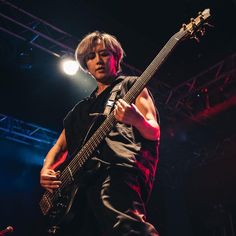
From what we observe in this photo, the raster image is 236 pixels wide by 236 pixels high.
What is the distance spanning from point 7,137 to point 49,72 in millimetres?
2005

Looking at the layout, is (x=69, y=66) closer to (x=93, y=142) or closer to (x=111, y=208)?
(x=93, y=142)

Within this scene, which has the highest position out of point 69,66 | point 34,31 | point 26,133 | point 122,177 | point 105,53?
point 34,31

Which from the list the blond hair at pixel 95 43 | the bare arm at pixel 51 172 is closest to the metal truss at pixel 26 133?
the bare arm at pixel 51 172

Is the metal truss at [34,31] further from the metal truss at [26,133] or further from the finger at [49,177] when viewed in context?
the finger at [49,177]

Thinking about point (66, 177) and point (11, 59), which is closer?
point (66, 177)

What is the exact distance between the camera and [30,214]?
26.2ft

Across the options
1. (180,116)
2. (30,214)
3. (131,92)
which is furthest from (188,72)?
(131,92)

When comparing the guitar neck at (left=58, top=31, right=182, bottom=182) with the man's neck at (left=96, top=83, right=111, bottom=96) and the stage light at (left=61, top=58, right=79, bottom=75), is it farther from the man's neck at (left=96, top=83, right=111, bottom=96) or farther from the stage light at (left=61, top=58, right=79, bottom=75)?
the stage light at (left=61, top=58, right=79, bottom=75)

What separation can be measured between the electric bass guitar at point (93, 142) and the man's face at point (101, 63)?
591 mm

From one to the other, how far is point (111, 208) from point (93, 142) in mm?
525

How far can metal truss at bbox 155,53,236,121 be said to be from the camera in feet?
26.0

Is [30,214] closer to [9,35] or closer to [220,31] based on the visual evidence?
[9,35]

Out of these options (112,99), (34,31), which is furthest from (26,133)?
(112,99)

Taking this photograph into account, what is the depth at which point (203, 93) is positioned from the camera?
8352 mm
